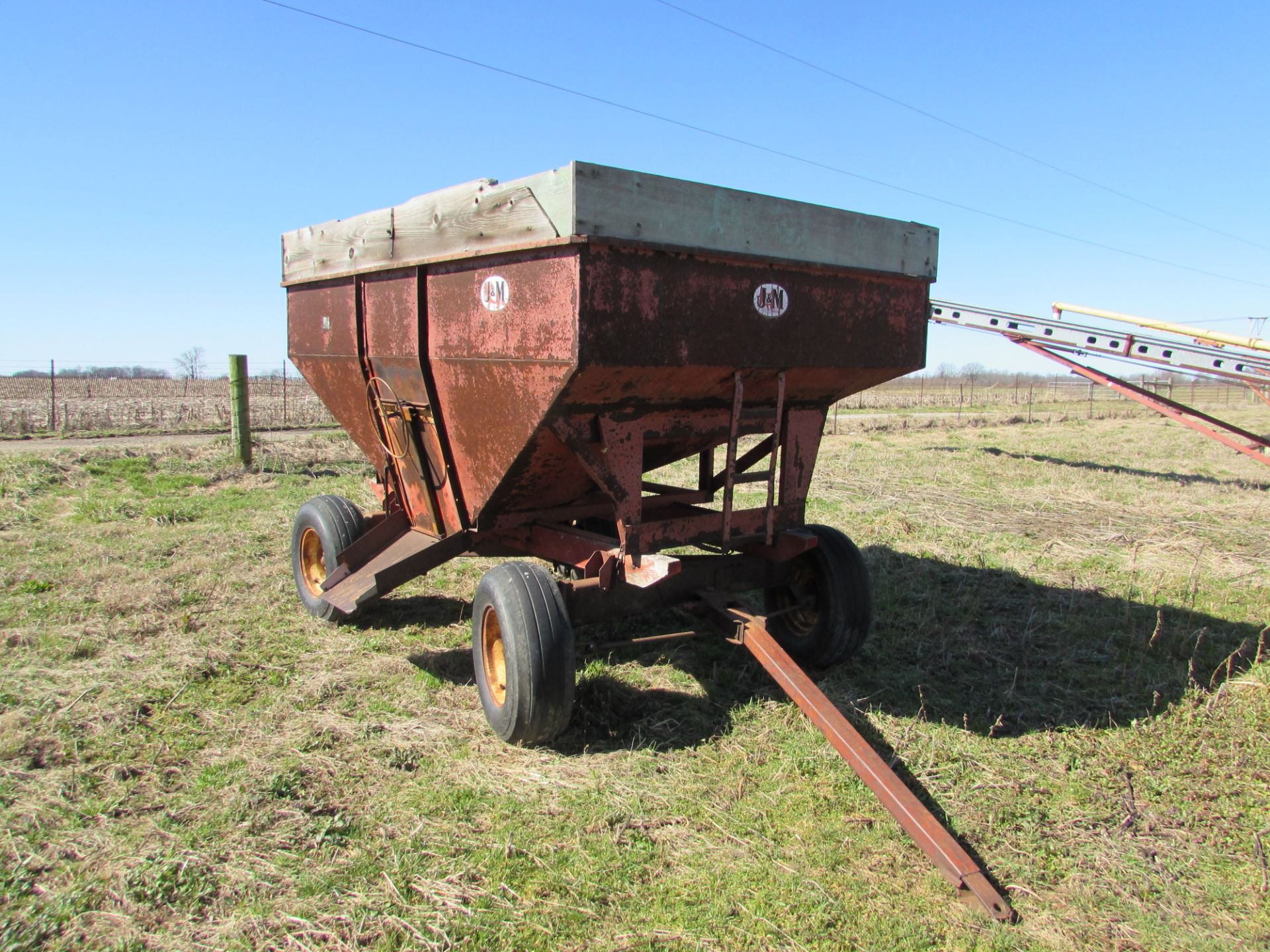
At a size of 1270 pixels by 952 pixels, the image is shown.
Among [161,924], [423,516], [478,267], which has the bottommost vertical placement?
[161,924]

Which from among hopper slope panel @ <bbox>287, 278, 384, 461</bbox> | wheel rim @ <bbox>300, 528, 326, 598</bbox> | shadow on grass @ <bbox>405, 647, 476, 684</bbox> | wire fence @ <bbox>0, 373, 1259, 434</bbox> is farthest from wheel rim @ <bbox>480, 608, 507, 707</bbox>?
wire fence @ <bbox>0, 373, 1259, 434</bbox>

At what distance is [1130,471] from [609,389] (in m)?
13.8

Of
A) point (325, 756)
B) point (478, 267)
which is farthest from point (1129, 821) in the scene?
point (478, 267)

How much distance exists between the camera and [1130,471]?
1428 centimetres

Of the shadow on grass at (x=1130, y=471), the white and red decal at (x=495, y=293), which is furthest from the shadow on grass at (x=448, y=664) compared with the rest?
the shadow on grass at (x=1130, y=471)

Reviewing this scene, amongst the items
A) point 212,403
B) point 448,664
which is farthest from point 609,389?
point 212,403

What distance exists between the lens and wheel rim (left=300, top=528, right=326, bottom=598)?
5992 millimetres

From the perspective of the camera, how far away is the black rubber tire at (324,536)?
564 centimetres

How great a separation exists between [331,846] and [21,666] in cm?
287

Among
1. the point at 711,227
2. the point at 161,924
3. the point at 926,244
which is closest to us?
the point at 161,924

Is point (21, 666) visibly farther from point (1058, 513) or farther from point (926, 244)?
point (1058, 513)

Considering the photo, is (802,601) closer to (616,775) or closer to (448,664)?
(616,775)

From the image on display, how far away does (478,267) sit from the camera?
13.1 feet

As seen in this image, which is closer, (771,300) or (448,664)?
(771,300)
